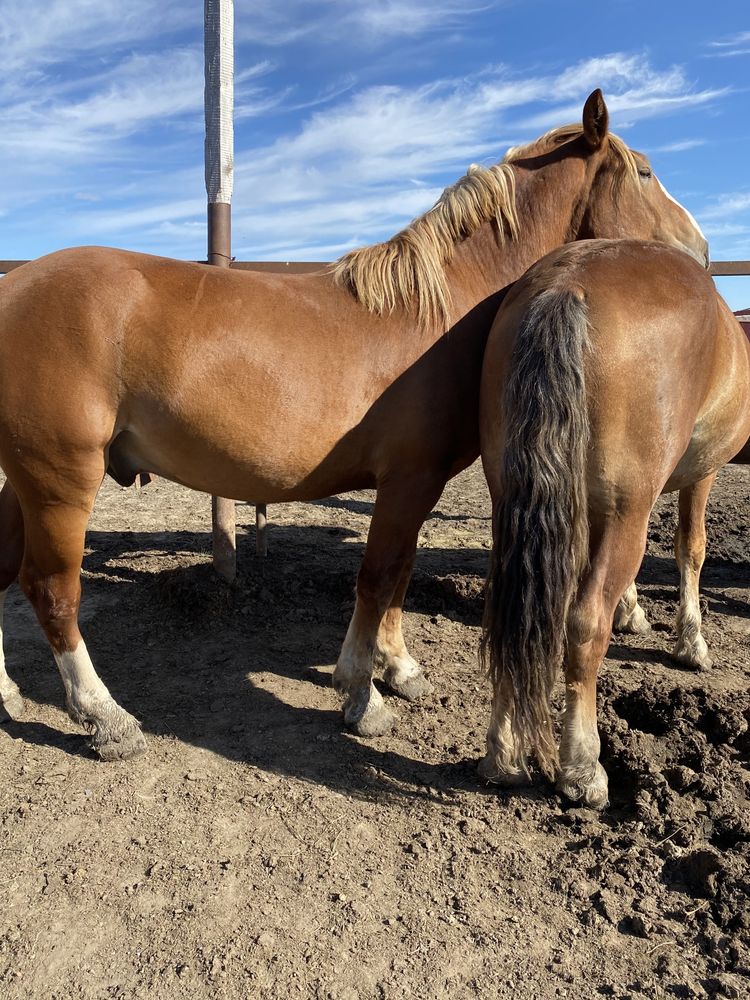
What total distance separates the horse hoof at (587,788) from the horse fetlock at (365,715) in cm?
84

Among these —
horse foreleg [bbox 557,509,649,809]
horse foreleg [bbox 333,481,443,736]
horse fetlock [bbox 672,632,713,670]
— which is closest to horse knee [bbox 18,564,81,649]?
horse foreleg [bbox 333,481,443,736]

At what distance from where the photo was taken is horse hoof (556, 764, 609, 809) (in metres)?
2.64

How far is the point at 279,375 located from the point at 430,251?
965mm

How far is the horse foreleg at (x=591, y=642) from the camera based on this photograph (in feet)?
8.32

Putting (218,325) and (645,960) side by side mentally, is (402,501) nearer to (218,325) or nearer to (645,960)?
(218,325)

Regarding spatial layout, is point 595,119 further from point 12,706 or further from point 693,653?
point 12,706

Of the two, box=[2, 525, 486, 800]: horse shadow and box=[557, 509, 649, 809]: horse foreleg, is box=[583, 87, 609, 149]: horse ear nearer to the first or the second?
box=[557, 509, 649, 809]: horse foreleg

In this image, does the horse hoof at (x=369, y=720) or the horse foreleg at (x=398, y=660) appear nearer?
the horse hoof at (x=369, y=720)

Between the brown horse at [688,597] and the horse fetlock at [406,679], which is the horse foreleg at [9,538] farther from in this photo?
the brown horse at [688,597]

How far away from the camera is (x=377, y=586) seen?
3.13 metres

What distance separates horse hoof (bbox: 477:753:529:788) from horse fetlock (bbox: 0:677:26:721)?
82.8 inches

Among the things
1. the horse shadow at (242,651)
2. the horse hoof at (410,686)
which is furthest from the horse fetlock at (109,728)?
the horse hoof at (410,686)

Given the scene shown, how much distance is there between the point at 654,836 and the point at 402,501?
1.53m

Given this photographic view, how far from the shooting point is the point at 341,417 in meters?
2.94
